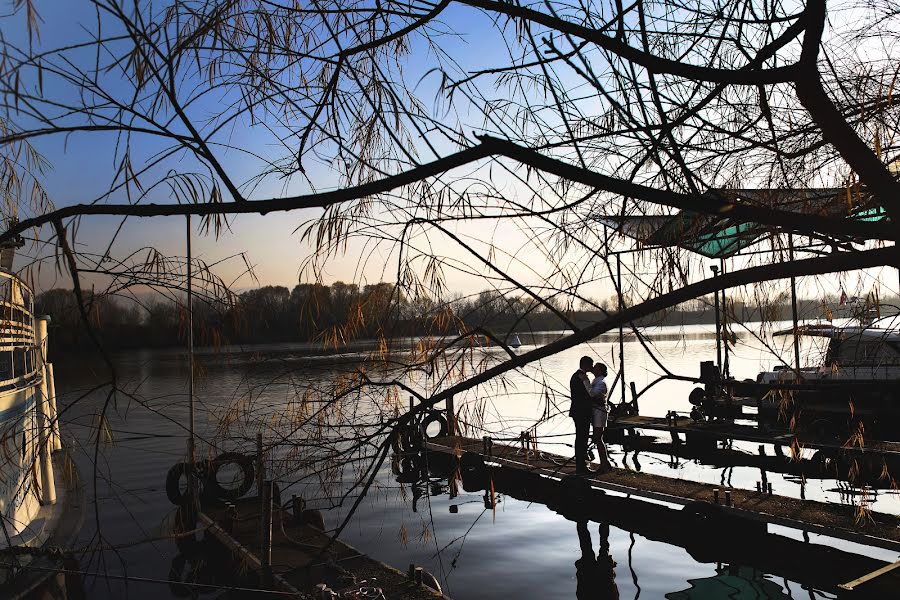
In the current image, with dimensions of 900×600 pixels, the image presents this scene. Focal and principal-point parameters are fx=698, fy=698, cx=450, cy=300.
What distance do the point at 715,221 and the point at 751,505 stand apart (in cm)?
726

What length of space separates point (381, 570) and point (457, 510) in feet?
19.8

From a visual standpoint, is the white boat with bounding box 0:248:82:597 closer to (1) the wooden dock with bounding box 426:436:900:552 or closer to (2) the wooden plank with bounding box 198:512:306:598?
(2) the wooden plank with bounding box 198:512:306:598

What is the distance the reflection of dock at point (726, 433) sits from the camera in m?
10.9

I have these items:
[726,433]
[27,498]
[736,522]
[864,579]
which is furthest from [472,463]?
[864,579]

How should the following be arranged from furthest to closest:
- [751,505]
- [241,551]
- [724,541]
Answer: [724,541]
[751,505]
[241,551]

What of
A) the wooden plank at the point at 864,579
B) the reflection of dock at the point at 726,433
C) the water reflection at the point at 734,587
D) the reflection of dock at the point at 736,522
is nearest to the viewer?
the wooden plank at the point at 864,579

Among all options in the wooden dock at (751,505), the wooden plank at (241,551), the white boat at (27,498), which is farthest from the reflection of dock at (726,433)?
the white boat at (27,498)

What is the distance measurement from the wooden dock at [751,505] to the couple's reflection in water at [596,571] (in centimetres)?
79

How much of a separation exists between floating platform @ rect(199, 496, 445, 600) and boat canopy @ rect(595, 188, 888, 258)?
3328mm

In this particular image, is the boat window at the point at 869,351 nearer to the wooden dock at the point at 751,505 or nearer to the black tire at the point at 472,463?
the wooden dock at the point at 751,505

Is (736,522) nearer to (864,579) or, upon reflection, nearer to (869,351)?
(864,579)

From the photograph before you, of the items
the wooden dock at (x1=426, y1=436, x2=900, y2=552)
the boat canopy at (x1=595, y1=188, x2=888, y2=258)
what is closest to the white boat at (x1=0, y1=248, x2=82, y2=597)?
the boat canopy at (x1=595, y1=188, x2=888, y2=258)

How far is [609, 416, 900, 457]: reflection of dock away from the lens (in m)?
10.9

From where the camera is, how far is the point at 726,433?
13852 millimetres
